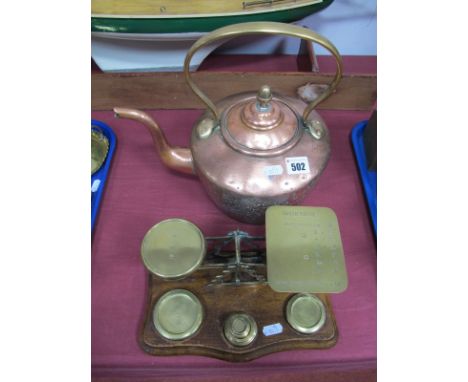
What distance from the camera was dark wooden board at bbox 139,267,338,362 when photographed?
0.84 meters

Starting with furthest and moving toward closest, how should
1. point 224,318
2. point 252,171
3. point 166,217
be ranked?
point 166,217, point 224,318, point 252,171

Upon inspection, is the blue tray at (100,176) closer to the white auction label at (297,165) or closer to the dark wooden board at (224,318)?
the dark wooden board at (224,318)

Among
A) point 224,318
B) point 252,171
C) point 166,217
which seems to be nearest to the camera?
point 252,171

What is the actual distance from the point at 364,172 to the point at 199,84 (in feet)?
2.02

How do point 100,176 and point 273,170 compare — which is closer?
point 273,170

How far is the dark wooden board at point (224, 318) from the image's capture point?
84 cm

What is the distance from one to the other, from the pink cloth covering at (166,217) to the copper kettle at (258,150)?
0.27 meters

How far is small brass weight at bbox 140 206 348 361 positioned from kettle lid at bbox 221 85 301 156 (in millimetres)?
167

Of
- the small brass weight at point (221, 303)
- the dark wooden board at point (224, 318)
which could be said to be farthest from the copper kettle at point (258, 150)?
the dark wooden board at point (224, 318)

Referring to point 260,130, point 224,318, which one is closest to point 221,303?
point 224,318

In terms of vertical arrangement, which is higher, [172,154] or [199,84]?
[199,84]

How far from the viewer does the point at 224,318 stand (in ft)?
2.88

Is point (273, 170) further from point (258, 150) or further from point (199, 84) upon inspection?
point (199, 84)

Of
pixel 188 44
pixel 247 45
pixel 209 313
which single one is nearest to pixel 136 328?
pixel 209 313
